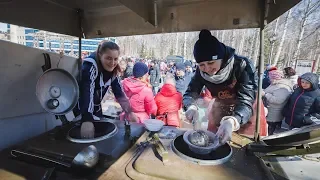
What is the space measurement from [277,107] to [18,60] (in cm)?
315

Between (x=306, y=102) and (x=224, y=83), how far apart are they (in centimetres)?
177

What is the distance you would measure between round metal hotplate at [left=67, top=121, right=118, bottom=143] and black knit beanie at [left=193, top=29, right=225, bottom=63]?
74 cm

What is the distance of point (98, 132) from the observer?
1334 mm

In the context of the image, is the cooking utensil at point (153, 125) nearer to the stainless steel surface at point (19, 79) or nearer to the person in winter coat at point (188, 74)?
the stainless steel surface at point (19, 79)

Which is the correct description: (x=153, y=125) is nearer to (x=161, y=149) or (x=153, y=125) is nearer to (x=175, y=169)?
(x=161, y=149)

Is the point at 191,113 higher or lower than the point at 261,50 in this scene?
lower

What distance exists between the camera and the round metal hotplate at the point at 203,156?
93cm

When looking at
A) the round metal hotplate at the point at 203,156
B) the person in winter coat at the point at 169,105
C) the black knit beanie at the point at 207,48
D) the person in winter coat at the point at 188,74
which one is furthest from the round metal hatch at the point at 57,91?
the person in winter coat at the point at 188,74

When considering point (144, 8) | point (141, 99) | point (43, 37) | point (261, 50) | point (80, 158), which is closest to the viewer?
point (80, 158)

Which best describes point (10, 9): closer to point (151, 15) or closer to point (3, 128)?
point (3, 128)

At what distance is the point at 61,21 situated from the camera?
5.24ft

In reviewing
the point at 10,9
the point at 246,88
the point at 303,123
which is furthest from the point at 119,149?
the point at 303,123

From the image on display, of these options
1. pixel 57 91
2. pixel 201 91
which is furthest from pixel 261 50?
pixel 57 91

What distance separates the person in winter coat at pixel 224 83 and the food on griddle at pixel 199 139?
9cm
